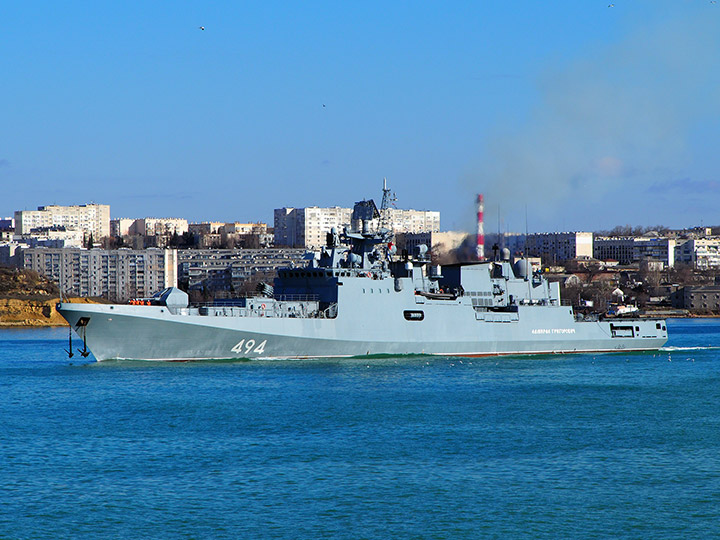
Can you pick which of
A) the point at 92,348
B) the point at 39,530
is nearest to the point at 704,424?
the point at 39,530

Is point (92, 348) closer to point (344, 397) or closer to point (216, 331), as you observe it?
point (216, 331)

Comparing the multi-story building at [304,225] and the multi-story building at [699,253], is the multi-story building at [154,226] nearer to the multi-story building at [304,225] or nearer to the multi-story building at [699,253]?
the multi-story building at [304,225]

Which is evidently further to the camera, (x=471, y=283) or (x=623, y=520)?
(x=471, y=283)

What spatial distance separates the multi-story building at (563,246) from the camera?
144m

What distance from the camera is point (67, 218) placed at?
178 metres

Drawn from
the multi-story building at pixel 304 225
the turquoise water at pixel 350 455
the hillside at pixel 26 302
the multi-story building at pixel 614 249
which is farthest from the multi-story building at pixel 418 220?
the turquoise water at pixel 350 455

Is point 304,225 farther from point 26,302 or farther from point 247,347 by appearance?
point 247,347

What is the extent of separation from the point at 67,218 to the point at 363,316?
155251mm

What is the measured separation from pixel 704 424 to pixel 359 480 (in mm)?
9573

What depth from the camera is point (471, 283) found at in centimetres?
3691

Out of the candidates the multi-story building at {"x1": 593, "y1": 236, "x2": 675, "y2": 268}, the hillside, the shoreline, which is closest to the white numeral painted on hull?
the hillside

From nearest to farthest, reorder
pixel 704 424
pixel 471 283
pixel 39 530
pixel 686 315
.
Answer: pixel 39 530 < pixel 704 424 < pixel 471 283 < pixel 686 315

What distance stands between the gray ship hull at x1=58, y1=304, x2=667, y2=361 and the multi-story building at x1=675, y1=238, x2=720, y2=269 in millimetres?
106724

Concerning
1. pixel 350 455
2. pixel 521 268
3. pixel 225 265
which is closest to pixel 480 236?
pixel 521 268
